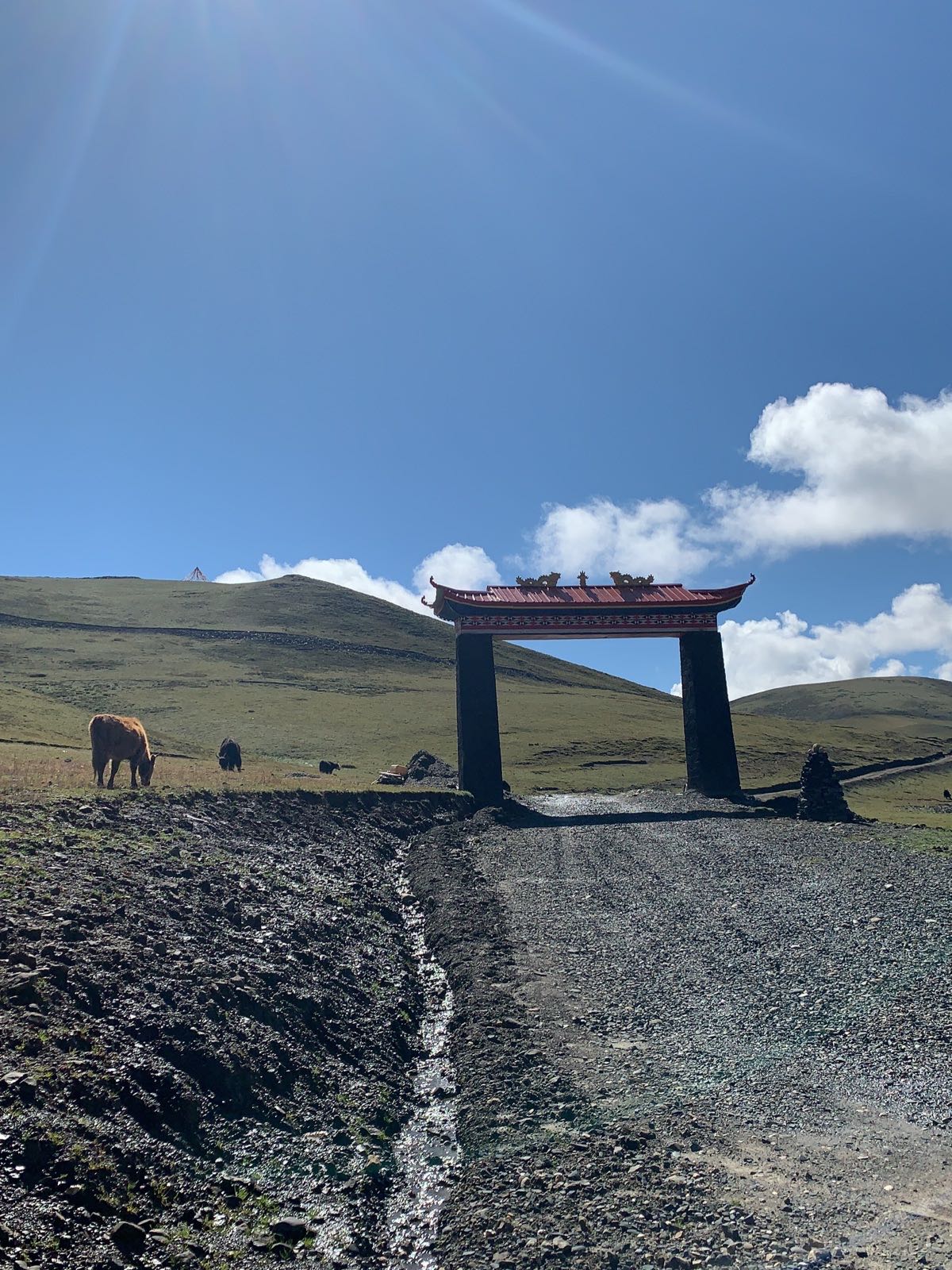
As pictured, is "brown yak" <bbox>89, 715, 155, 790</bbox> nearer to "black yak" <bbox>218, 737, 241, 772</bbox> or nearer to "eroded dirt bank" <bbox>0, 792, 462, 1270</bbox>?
"eroded dirt bank" <bbox>0, 792, 462, 1270</bbox>

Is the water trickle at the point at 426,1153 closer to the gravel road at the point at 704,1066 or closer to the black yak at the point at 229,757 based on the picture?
the gravel road at the point at 704,1066

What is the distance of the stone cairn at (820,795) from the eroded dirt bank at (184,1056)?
18766 millimetres

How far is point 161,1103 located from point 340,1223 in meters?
2.07

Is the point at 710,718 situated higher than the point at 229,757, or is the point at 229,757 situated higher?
the point at 710,718

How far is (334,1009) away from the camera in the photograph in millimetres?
11992

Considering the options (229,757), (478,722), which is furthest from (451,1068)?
(229,757)

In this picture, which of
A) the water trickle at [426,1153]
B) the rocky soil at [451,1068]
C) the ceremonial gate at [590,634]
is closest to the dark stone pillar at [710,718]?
the ceremonial gate at [590,634]

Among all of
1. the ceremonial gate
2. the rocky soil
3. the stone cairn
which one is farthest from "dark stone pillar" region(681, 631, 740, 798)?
the rocky soil

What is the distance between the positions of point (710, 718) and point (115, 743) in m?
24.6

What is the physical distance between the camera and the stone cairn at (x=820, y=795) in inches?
1197

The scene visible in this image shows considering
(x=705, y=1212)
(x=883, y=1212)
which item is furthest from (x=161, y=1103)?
(x=883, y=1212)

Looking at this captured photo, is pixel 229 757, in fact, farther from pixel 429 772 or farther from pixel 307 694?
pixel 307 694

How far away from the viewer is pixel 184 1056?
9.12 m

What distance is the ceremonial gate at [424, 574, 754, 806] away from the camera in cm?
3631
